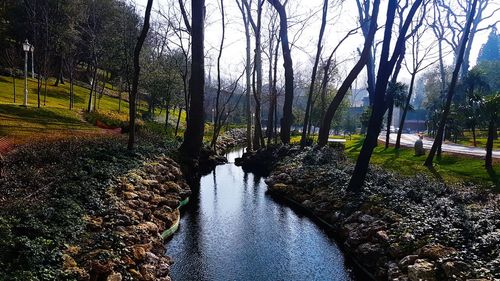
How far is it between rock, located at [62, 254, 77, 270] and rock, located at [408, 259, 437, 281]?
5.44 metres

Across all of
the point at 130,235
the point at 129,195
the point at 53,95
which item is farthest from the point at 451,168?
the point at 53,95

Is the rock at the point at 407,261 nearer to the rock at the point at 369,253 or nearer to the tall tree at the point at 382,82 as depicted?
the rock at the point at 369,253

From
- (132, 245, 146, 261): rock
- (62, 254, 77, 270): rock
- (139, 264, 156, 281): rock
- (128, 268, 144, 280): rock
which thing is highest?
(62, 254, 77, 270): rock

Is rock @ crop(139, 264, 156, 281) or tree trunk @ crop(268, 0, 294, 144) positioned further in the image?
tree trunk @ crop(268, 0, 294, 144)

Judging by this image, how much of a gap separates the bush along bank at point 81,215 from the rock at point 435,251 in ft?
15.6

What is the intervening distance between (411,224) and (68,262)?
6.64 meters

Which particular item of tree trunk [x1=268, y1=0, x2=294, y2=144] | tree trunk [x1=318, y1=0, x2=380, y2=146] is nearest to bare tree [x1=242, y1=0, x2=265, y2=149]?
tree trunk [x1=268, y1=0, x2=294, y2=144]

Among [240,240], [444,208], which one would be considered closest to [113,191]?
[240,240]

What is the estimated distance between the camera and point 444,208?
8.39 meters

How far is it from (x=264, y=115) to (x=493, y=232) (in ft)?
221

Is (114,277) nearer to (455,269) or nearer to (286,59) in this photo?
(455,269)

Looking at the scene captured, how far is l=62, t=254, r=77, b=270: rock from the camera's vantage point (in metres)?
5.23

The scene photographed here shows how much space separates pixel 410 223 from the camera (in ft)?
26.6

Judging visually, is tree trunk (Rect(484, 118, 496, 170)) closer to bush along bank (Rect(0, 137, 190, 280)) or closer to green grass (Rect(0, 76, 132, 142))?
bush along bank (Rect(0, 137, 190, 280))
